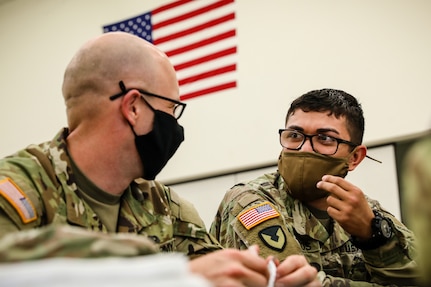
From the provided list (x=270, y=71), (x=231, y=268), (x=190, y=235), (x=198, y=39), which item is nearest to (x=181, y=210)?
(x=190, y=235)

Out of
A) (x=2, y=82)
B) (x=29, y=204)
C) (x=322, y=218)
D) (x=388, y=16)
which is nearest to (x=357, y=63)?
(x=388, y=16)

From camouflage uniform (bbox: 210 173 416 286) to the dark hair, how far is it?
0.30 meters

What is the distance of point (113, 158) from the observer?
5.67 ft

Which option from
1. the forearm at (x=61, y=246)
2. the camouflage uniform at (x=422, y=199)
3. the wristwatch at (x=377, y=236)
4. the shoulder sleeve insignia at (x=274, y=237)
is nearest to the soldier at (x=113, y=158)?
the shoulder sleeve insignia at (x=274, y=237)

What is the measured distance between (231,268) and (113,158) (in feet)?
2.62

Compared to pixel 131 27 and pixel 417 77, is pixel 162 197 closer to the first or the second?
pixel 417 77

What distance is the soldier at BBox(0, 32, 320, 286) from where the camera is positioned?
1.56m

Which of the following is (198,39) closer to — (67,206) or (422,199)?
(67,206)

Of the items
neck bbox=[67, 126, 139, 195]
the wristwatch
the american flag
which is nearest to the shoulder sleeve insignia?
the wristwatch

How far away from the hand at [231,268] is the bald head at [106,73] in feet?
2.69

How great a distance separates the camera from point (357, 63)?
3.87 meters

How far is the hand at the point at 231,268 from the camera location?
985 mm

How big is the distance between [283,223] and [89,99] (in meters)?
0.75

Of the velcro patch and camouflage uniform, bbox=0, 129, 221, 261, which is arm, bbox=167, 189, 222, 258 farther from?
the velcro patch
